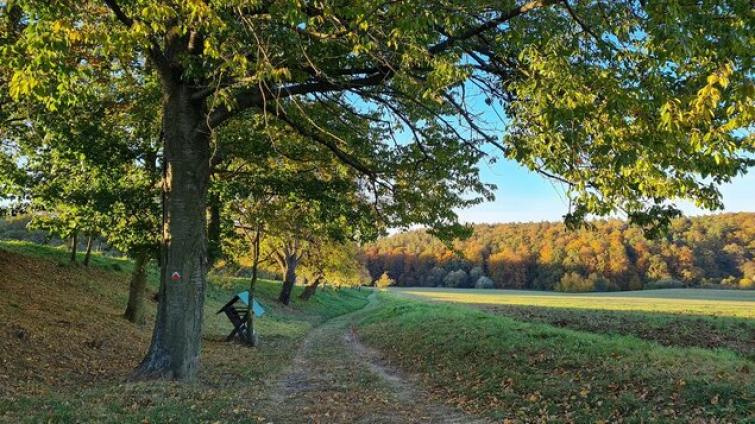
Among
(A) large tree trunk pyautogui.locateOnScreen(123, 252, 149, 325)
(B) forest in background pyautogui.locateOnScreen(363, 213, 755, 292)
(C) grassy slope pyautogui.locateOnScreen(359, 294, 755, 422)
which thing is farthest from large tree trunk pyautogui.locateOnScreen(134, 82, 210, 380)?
(B) forest in background pyautogui.locateOnScreen(363, 213, 755, 292)

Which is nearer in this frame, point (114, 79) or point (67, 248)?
point (114, 79)

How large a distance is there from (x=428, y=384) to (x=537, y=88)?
8133 millimetres

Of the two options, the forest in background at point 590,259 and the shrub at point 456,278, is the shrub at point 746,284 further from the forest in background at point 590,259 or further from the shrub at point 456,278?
the shrub at point 456,278

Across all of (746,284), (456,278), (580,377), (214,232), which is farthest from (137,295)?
(456,278)

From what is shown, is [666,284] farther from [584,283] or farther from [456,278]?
[456,278]

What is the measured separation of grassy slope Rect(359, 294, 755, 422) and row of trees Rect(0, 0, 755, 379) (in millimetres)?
2747

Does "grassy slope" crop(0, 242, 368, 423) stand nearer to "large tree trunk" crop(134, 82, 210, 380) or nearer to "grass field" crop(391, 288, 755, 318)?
"large tree trunk" crop(134, 82, 210, 380)

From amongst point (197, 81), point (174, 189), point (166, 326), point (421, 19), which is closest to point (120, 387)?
point (166, 326)

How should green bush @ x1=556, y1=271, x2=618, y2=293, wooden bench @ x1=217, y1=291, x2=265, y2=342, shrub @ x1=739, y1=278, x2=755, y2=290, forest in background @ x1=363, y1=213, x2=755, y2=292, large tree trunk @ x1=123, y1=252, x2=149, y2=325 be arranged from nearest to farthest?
large tree trunk @ x1=123, y1=252, x2=149, y2=325 < wooden bench @ x1=217, y1=291, x2=265, y2=342 < shrub @ x1=739, y1=278, x2=755, y2=290 < forest in background @ x1=363, y1=213, x2=755, y2=292 < green bush @ x1=556, y1=271, x2=618, y2=293

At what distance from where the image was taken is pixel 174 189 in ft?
35.3

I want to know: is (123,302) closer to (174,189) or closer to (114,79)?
(114,79)

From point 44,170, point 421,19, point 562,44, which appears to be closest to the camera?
point 421,19

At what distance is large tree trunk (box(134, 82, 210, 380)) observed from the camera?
1069 centimetres

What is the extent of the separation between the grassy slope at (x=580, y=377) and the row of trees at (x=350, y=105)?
2747 mm
